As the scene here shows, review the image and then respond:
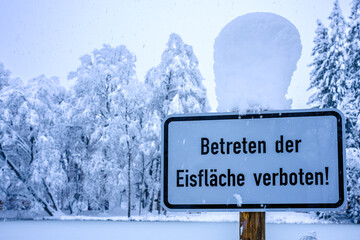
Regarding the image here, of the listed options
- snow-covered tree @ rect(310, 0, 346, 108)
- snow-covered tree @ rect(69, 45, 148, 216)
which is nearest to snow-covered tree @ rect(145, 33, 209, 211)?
snow-covered tree @ rect(69, 45, 148, 216)

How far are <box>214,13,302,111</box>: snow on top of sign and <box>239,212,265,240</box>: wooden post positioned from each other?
45cm

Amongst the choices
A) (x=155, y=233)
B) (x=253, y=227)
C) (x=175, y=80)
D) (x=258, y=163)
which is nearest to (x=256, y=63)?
(x=258, y=163)

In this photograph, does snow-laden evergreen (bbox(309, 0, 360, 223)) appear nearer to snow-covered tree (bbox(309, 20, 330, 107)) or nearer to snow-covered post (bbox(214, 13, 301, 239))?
snow-covered tree (bbox(309, 20, 330, 107))

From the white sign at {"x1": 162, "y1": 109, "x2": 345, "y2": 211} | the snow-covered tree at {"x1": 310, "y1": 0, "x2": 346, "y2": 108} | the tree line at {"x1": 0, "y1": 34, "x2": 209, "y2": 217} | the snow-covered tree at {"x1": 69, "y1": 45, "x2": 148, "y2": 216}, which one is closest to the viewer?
the white sign at {"x1": 162, "y1": 109, "x2": 345, "y2": 211}

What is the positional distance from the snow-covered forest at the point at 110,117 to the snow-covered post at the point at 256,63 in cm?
2278

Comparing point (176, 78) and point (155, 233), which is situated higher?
point (176, 78)

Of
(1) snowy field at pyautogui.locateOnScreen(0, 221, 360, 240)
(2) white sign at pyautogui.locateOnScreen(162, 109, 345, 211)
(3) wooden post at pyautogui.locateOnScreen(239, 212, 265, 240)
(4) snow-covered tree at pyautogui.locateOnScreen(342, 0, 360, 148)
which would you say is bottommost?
(1) snowy field at pyautogui.locateOnScreen(0, 221, 360, 240)

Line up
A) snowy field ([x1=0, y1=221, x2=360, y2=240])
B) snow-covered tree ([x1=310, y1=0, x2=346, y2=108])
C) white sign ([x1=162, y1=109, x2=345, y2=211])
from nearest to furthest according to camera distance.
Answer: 1. white sign ([x1=162, y1=109, x2=345, y2=211])
2. snowy field ([x1=0, y1=221, x2=360, y2=240])
3. snow-covered tree ([x1=310, y1=0, x2=346, y2=108])

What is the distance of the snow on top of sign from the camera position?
167cm

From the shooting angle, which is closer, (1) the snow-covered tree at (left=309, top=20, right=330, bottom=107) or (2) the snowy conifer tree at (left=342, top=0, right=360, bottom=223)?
(2) the snowy conifer tree at (left=342, top=0, right=360, bottom=223)

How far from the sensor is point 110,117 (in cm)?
2748

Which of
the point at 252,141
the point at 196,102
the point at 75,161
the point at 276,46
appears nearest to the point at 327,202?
the point at 252,141

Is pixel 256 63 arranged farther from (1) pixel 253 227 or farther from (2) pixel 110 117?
(2) pixel 110 117

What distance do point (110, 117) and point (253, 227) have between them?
1039 inches
